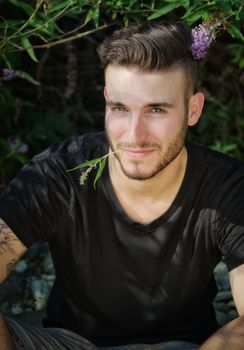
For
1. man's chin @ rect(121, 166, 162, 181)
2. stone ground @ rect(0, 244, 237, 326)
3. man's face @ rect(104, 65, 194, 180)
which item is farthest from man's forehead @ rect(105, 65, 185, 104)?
stone ground @ rect(0, 244, 237, 326)

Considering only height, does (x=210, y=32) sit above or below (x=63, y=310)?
above

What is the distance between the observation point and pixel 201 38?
303 cm

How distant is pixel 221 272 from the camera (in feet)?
15.8

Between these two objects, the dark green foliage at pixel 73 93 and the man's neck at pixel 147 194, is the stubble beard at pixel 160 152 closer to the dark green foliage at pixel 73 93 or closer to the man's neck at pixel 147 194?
the man's neck at pixel 147 194

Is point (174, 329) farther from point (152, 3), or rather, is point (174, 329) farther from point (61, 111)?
point (61, 111)

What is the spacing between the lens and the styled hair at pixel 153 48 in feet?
9.79

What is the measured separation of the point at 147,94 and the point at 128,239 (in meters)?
0.54

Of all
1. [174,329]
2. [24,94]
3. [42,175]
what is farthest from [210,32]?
[24,94]

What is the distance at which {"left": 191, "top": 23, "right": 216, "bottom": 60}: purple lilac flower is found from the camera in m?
3.03

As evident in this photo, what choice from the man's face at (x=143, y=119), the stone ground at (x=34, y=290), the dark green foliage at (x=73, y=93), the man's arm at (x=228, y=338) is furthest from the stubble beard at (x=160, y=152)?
the dark green foliage at (x=73, y=93)

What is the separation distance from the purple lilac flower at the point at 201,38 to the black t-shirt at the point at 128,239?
0.41 meters

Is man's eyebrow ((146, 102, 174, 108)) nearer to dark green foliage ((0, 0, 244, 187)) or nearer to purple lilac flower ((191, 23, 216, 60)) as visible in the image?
purple lilac flower ((191, 23, 216, 60))

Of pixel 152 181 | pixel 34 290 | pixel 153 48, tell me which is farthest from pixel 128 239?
pixel 34 290

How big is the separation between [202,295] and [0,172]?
2160 millimetres
